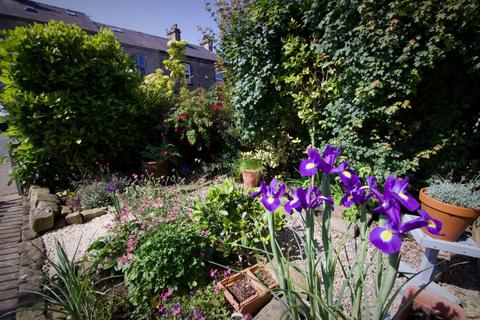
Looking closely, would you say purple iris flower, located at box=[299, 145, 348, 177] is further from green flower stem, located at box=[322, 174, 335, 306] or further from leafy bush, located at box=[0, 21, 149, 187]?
leafy bush, located at box=[0, 21, 149, 187]

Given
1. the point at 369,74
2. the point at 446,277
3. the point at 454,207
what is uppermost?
the point at 369,74

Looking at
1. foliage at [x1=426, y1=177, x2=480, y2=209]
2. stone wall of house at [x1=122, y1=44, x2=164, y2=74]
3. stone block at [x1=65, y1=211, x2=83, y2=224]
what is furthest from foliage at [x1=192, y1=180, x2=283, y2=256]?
stone wall of house at [x1=122, y1=44, x2=164, y2=74]

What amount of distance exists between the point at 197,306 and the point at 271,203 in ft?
4.10

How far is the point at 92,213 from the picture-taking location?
11.5 feet

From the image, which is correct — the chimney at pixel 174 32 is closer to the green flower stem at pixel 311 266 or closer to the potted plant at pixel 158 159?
the potted plant at pixel 158 159

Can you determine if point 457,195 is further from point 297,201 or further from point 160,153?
point 160,153

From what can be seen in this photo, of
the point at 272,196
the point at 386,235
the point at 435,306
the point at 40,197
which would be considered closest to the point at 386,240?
the point at 386,235

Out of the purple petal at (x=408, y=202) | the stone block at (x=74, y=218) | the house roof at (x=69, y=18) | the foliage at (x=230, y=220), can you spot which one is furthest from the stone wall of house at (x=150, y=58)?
the purple petal at (x=408, y=202)

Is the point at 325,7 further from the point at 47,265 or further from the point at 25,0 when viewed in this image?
the point at 25,0

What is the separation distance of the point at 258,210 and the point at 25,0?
2045cm

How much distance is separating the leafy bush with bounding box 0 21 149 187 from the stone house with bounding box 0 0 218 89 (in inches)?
215

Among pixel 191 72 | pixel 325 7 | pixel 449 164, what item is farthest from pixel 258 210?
pixel 191 72

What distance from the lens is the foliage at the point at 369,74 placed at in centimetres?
242

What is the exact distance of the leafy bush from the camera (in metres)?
3.83
